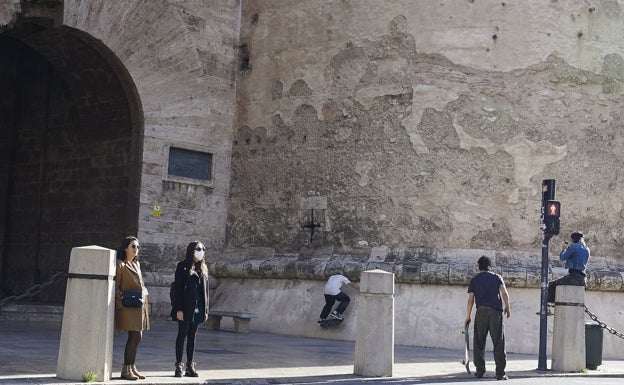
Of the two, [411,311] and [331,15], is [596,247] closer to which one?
[411,311]

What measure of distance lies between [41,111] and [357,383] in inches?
493

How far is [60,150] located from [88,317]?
1162cm

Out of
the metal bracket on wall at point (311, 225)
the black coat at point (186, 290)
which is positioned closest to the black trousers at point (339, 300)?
the metal bracket on wall at point (311, 225)

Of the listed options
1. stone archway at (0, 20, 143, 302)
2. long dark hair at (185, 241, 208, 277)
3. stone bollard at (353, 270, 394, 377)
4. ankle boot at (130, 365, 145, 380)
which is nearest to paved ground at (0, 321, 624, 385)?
ankle boot at (130, 365, 145, 380)

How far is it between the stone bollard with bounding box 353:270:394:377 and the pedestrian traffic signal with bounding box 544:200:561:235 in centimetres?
299

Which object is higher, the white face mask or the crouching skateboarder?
the white face mask

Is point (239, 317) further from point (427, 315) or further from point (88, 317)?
point (88, 317)

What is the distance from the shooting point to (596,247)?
17.4 metres

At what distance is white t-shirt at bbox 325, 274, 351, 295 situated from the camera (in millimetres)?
16719

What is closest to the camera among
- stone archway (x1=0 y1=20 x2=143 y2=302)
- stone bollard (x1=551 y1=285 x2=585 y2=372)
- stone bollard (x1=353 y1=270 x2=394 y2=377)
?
stone bollard (x1=353 y1=270 x2=394 y2=377)

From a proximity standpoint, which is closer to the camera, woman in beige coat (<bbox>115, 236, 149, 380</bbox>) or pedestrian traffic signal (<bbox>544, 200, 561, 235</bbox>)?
woman in beige coat (<bbox>115, 236, 149, 380</bbox>)

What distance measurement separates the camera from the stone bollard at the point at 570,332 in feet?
43.9

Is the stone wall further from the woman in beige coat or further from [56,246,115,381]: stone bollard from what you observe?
[56,246,115,381]: stone bollard

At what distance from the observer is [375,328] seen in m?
11.5
